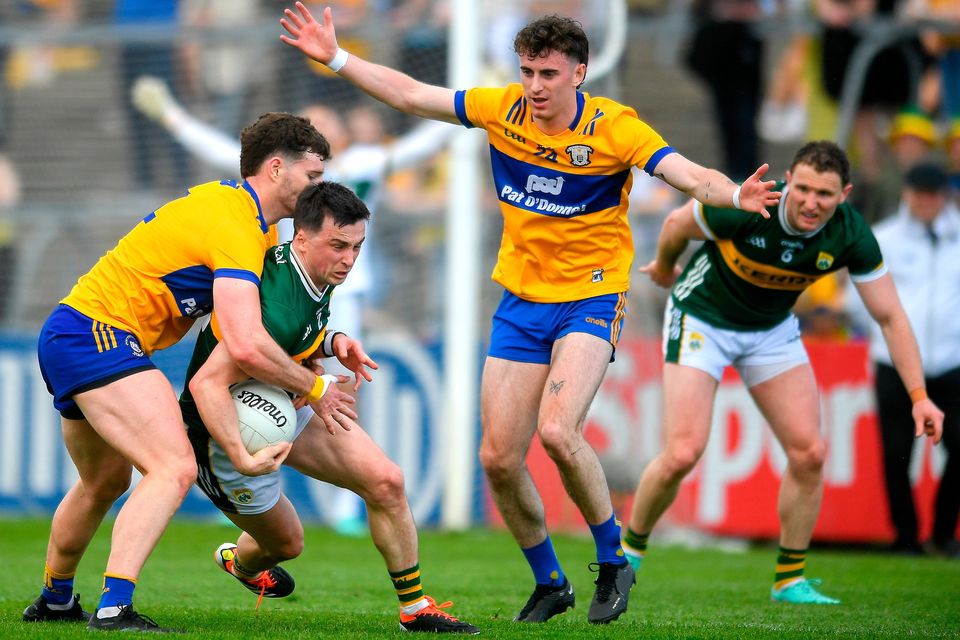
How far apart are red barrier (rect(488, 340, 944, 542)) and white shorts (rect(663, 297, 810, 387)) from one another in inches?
136

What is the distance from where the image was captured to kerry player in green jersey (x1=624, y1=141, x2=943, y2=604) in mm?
7125

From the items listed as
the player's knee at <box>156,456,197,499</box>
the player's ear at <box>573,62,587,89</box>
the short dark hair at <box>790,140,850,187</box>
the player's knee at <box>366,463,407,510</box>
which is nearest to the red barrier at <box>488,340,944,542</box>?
the short dark hair at <box>790,140,850,187</box>

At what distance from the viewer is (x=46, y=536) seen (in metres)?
10.8

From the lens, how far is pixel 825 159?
689cm

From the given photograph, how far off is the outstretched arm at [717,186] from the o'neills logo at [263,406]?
6.61 feet

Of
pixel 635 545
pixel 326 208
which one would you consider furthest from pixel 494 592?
pixel 326 208

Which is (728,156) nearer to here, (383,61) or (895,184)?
(895,184)

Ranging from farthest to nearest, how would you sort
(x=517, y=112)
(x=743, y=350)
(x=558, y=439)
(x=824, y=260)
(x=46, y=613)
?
(x=743, y=350) < (x=824, y=260) < (x=517, y=112) < (x=558, y=439) < (x=46, y=613)

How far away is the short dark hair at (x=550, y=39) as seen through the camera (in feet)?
20.0

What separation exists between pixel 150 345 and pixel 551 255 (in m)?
1.94

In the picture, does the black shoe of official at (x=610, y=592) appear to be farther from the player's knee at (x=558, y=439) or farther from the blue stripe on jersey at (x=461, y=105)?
the blue stripe on jersey at (x=461, y=105)

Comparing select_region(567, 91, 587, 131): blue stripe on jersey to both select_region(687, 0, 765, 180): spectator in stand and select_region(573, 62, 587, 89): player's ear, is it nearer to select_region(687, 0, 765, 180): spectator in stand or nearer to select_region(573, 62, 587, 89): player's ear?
select_region(573, 62, 587, 89): player's ear

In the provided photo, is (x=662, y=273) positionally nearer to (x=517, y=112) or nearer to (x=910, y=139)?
(x=517, y=112)

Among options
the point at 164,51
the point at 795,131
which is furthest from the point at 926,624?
the point at 164,51
